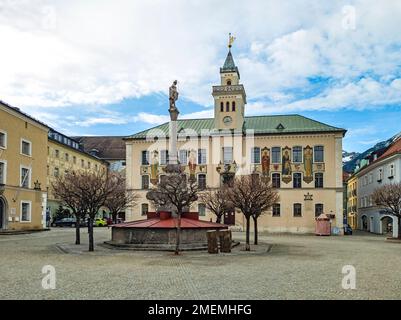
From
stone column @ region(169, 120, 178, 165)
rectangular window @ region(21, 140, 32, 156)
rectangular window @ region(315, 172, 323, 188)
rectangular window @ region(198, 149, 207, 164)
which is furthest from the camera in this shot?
rectangular window @ region(198, 149, 207, 164)

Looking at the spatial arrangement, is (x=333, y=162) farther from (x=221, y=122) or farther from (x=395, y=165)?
(x=221, y=122)

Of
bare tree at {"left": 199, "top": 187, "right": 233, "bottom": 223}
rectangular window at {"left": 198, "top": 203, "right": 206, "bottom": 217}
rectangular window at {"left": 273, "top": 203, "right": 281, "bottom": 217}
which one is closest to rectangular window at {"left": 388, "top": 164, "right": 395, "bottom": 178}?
rectangular window at {"left": 273, "top": 203, "right": 281, "bottom": 217}

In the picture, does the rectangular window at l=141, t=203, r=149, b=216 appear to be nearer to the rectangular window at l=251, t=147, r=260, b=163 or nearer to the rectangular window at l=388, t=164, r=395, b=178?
the rectangular window at l=251, t=147, r=260, b=163

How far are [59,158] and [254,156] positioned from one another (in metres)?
29.5

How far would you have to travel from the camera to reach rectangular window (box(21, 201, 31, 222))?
4044cm

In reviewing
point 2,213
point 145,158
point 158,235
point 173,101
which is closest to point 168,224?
point 158,235

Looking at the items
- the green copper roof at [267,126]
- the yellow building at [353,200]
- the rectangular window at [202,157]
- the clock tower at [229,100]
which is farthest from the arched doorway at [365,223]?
the rectangular window at [202,157]

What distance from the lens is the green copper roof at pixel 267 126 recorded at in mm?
49250

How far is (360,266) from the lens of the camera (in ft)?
54.7

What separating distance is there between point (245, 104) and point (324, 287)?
155ft

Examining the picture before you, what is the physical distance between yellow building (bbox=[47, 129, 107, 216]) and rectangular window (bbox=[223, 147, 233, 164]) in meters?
16.7

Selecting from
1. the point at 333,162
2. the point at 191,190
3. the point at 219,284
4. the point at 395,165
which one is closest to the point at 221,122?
the point at 333,162

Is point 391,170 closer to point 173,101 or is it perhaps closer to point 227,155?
point 227,155

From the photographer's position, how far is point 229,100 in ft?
173
